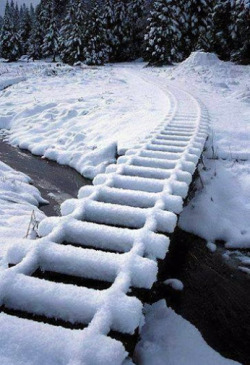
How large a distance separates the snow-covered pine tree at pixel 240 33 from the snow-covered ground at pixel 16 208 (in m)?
19.8

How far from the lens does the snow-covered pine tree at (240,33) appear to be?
69.8ft

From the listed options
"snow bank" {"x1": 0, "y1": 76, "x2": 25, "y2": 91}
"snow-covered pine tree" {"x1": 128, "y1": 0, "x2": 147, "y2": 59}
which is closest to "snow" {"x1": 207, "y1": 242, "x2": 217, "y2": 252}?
"snow bank" {"x1": 0, "y1": 76, "x2": 25, "y2": 91}

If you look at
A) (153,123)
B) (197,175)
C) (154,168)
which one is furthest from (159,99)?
(154,168)

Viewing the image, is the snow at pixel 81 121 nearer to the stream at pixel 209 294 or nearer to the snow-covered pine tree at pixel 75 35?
the stream at pixel 209 294

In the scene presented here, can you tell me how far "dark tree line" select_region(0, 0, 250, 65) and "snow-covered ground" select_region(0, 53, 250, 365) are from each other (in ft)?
29.9

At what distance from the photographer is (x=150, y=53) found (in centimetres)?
3103

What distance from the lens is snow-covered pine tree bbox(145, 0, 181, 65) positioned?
2962 centimetres

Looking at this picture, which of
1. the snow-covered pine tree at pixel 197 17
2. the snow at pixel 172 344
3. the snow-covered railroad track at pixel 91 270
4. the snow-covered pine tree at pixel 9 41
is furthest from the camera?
the snow-covered pine tree at pixel 9 41

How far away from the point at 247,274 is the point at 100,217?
5.13ft

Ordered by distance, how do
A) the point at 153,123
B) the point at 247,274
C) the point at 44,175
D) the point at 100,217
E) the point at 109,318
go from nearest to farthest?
the point at 109,318, the point at 100,217, the point at 247,274, the point at 44,175, the point at 153,123

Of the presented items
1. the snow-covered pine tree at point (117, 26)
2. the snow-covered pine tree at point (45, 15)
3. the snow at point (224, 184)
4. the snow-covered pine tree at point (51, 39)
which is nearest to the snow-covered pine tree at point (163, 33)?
the snow-covered pine tree at point (117, 26)

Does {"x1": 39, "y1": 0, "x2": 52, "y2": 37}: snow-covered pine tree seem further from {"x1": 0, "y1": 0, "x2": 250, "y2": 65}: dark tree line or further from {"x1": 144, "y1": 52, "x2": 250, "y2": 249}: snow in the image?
{"x1": 144, "y1": 52, "x2": 250, "y2": 249}: snow

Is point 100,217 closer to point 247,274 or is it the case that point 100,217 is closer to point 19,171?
point 247,274

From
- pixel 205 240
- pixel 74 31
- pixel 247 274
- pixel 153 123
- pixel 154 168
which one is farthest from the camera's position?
pixel 74 31
